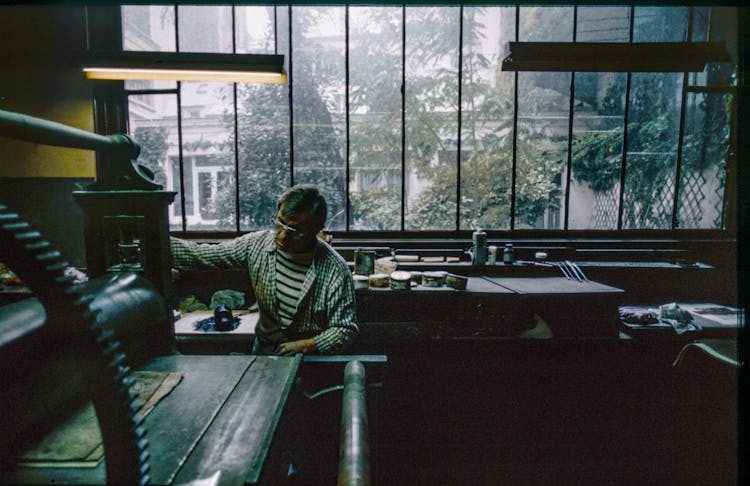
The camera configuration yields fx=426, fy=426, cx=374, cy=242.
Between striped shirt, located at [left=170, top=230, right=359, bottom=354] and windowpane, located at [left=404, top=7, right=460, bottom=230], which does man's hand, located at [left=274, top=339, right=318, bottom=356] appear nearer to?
striped shirt, located at [left=170, top=230, right=359, bottom=354]

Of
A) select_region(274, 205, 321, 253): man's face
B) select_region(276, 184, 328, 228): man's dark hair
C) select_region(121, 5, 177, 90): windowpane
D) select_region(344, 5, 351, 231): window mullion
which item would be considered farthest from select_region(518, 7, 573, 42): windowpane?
select_region(121, 5, 177, 90): windowpane

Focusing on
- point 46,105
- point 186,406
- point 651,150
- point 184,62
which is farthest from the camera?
point 651,150

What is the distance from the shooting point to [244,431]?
93 centimetres

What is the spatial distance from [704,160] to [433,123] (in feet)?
8.60

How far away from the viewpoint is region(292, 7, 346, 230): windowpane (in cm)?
409

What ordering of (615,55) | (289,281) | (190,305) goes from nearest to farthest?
(289,281)
(615,55)
(190,305)

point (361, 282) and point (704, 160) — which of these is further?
point (704, 160)

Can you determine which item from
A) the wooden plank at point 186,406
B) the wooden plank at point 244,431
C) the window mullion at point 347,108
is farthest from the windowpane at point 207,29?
the wooden plank at point 244,431

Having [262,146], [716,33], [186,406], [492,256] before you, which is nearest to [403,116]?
[262,146]

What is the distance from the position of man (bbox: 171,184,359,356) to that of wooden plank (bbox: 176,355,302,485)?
3.41 ft

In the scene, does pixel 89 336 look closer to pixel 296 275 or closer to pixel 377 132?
pixel 296 275

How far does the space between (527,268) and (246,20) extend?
3.50 m

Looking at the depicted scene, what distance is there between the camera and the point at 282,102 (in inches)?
162

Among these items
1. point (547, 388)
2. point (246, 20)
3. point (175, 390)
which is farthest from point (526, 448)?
point (246, 20)
